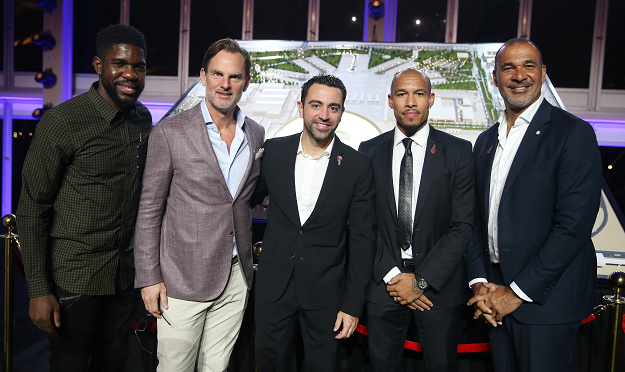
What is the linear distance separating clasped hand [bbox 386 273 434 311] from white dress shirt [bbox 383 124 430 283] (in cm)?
3

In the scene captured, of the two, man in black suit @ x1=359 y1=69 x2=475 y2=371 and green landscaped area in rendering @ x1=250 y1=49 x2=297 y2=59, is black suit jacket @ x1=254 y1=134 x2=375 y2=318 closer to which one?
man in black suit @ x1=359 y1=69 x2=475 y2=371

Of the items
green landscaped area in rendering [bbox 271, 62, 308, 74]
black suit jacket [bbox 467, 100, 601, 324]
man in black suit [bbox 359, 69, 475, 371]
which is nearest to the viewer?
black suit jacket [bbox 467, 100, 601, 324]

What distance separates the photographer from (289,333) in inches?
65.7

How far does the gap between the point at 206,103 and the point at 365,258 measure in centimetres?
97

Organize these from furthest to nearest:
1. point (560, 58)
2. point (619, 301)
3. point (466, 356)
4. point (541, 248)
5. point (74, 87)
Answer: point (74, 87)
point (560, 58)
point (466, 356)
point (619, 301)
point (541, 248)

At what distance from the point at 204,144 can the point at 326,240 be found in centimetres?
64

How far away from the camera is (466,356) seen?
2191 millimetres

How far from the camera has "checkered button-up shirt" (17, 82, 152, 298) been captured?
5.13ft

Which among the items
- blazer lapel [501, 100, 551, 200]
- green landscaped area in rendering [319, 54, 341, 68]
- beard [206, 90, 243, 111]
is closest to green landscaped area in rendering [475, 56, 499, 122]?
green landscaped area in rendering [319, 54, 341, 68]

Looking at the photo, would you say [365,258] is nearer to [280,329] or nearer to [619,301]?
[280,329]

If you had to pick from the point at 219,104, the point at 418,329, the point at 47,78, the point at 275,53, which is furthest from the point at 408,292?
the point at 47,78

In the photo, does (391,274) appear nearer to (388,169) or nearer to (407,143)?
(388,169)

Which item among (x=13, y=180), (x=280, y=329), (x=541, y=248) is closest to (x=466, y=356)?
(x=541, y=248)

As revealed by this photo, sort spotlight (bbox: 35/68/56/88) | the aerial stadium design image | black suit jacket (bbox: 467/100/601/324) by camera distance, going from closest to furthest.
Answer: black suit jacket (bbox: 467/100/601/324), the aerial stadium design image, spotlight (bbox: 35/68/56/88)
